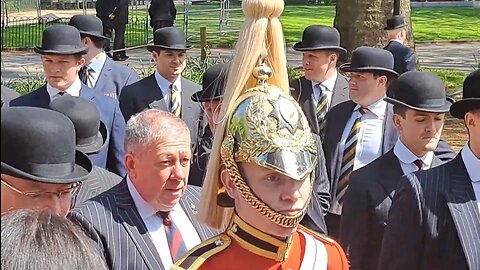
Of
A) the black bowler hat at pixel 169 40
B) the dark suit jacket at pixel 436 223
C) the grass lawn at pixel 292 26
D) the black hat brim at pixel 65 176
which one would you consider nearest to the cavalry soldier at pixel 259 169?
the black hat brim at pixel 65 176

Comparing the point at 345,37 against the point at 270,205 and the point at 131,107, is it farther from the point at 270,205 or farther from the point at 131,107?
the point at 270,205

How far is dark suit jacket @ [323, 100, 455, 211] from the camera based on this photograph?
600 cm

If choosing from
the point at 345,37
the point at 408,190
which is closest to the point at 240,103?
the point at 408,190

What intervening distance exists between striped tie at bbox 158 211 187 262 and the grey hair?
33cm

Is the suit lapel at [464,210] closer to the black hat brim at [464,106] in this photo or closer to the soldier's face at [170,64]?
the black hat brim at [464,106]

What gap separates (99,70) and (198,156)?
2529mm

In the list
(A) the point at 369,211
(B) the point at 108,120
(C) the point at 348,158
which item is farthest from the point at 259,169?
(B) the point at 108,120

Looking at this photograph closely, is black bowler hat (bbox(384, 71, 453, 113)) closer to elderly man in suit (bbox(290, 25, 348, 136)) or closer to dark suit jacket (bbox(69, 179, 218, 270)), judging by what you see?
elderly man in suit (bbox(290, 25, 348, 136))

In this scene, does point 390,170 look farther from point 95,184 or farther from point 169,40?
point 169,40

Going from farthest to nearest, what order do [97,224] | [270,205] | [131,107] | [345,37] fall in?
[345,37]
[131,107]
[97,224]
[270,205]

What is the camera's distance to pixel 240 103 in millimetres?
2832

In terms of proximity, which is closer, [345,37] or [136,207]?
[136,207]

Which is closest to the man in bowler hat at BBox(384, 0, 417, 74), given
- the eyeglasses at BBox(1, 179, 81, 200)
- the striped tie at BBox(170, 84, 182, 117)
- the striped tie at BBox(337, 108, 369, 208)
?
the striped tie at BBox(170, 84, 182, 117)

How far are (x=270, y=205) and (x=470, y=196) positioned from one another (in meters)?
1.58
